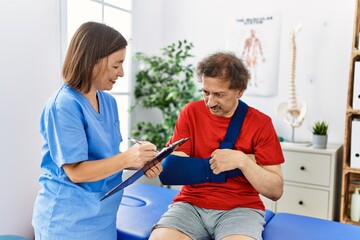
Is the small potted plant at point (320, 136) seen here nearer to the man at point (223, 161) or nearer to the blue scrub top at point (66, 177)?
the man at point (223, 161)

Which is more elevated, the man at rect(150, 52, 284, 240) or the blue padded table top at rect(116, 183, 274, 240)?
the man at rect(150, 52, 284, 240)

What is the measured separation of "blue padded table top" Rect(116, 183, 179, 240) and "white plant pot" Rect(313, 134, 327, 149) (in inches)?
42.3

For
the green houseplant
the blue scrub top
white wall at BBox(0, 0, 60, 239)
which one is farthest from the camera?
the green houseplant

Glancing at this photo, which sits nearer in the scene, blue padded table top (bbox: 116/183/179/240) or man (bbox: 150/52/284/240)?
man (bbox: 150/52/284/240)

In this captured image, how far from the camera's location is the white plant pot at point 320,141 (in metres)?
2.45

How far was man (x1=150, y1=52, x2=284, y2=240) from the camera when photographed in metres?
1.41

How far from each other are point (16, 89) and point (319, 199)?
202 centimetres

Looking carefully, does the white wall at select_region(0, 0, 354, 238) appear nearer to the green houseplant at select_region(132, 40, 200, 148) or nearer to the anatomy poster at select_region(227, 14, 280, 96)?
the anatomy poster at select_region(227, 14, 280, 96)

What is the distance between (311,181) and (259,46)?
116cm

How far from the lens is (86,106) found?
1.29 metres

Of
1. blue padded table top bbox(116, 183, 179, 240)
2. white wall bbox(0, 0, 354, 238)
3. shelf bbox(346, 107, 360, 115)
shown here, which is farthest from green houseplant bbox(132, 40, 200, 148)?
shelf bbox(346, 107, 360, 115)

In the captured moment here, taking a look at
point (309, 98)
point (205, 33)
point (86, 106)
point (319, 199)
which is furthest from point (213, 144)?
point (205, 33)

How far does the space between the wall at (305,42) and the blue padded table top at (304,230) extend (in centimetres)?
124

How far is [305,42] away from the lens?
278 cm
